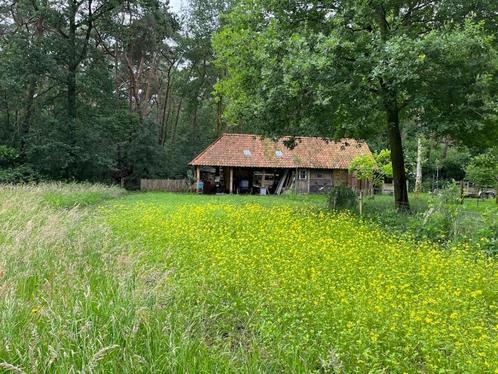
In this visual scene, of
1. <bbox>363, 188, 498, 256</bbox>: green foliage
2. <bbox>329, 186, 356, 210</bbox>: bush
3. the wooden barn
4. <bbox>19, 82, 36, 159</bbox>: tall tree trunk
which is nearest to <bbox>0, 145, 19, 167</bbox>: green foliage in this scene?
<bbox>19, 82, 36, 159</bbox>: tall tree trunk

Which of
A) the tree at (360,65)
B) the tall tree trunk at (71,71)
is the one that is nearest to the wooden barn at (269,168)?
the tall tree trunk at (71,71)

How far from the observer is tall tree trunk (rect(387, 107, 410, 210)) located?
1415 centimetres

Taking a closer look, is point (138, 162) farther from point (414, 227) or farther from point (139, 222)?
point (414, 227)

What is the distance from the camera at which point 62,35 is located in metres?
29.0

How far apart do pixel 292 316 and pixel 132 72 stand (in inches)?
1363

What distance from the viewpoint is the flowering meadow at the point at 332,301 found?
352cm

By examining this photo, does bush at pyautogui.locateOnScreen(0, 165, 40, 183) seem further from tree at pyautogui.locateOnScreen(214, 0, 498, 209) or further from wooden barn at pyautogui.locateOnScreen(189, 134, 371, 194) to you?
tree at pyautogui.locateOnScreen(214, 0, 498, 209)

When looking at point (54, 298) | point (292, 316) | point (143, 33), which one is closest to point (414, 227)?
point (292, 316)

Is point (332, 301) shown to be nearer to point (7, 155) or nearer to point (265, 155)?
point (7, 155)

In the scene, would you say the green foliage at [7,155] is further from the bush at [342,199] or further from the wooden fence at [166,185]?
the bush at [342,199]

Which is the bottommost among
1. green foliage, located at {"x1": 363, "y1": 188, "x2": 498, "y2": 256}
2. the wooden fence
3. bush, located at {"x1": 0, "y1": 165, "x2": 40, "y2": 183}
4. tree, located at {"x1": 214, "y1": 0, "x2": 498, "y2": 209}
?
green foliage, located at {"x1": 363, "y1": 188, "x2": 498, "y2": 256}

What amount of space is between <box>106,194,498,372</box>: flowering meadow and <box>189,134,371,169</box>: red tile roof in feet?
79.5

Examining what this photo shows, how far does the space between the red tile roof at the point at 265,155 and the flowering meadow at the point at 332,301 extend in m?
24.2

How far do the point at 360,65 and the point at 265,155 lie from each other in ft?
69.2
